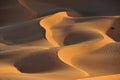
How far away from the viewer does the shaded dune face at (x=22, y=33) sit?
19.4 ft

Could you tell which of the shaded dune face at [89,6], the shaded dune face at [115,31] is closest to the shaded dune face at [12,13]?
the shaded dune face at [89,6]

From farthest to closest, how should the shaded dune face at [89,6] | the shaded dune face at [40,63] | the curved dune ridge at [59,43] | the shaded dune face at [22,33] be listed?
the shaded dune face at [89,6] < the shaded dune face at [22,33] < the shaded dune face at [40,63] < the curved dune ridge at [59,43]

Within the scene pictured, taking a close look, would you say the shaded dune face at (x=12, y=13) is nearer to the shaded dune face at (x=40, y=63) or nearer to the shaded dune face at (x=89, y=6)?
the shaded dune face at (x=89, y=6)

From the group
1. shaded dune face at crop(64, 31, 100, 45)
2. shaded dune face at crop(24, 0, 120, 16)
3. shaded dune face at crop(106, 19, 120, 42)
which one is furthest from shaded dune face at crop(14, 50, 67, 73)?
shaded dune face at crop(24, 0, 120, 16)

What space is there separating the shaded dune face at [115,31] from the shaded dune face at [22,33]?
1.09 m

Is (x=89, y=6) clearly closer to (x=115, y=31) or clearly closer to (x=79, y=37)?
→ (x=115, y=31)

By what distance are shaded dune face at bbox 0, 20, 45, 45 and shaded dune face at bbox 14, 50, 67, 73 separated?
130cm

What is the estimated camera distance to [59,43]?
5629mm

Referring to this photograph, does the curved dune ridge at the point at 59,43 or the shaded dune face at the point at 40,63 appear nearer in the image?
the curved dune ridge at the point at 59,43

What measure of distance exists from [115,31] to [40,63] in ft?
8.23

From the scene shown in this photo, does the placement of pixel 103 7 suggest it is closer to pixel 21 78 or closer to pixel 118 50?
pixel 118 50

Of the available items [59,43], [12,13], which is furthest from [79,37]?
[12,13]

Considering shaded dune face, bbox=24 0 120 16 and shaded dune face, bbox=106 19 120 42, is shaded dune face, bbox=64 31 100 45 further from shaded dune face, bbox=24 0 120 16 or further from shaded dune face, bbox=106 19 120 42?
shaded dune face, bbox=24 0 120 16

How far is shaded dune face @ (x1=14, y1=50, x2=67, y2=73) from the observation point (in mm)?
4184
